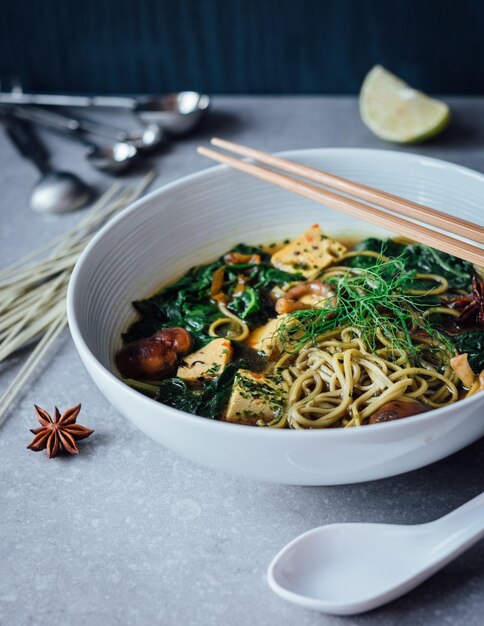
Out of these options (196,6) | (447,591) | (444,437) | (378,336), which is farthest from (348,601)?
(196,6)

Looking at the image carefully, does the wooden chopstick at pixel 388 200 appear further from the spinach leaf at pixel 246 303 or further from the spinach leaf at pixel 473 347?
the spinach leaf at pixel 246 303

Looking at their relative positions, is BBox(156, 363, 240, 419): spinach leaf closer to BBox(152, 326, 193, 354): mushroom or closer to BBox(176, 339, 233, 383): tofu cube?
BBox(176, 339, 233, 383): tofu cube

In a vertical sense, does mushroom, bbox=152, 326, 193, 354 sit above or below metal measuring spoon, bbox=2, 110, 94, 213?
above

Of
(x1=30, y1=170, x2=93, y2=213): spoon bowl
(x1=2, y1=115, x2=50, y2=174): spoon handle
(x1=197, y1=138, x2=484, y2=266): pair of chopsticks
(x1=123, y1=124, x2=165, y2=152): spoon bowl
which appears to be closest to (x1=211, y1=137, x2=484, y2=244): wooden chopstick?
(x1=197, y1=138, x2=484, y2=266): pair of chopsticks

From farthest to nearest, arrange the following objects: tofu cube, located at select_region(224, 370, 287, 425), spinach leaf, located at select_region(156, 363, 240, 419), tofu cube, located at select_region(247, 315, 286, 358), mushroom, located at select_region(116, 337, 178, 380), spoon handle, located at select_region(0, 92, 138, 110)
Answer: spoon handle, located at select_region(0, 92, 138, 110), tofu cube, located at select_region(247, 315, 286, 358), mushroom, located at select_region(116, 337, 178, 380), spinach leaf, located at select_region(156, 363, 240, 419), tofu cube, located at select_region(224, 370, 287, 425)

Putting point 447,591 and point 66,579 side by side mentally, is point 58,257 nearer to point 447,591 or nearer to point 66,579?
point 66,579

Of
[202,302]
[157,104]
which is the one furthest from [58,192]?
[202,302]

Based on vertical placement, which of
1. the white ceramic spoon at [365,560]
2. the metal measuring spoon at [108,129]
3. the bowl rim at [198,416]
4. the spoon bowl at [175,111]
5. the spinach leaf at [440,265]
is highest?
the bowl rim at [198,416]

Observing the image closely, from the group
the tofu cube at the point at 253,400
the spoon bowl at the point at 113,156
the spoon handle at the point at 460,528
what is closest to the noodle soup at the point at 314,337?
the tofu cube at the point at 253,400
